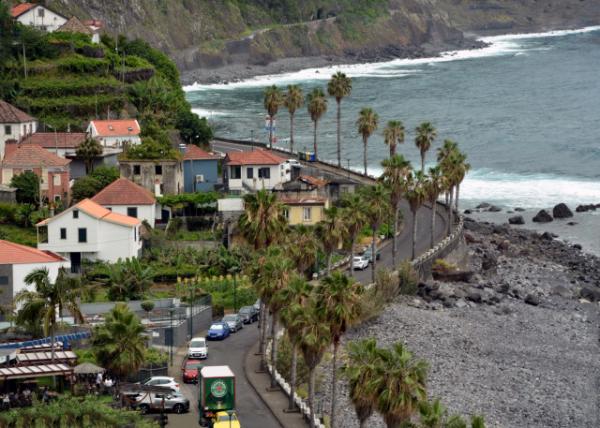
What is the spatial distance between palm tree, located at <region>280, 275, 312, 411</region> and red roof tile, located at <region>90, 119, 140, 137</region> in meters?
48.4

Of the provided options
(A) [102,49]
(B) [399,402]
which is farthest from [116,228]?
(A) [102,49]

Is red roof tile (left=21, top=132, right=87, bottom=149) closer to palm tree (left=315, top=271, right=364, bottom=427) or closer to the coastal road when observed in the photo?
the coastal road

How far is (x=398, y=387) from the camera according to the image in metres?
49.3

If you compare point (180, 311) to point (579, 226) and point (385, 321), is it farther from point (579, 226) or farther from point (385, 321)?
point (579, 226)

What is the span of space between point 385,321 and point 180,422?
84.0 feet

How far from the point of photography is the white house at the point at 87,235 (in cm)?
8325

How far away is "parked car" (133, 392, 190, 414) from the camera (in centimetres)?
5728

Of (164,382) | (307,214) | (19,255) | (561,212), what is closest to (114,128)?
(307,214)

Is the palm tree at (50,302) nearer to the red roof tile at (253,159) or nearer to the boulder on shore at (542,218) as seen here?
the red roof tile at (253,159)

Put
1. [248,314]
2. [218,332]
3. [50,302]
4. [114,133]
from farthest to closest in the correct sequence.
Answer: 1. [114,133]
2. [248,314]
3. [218,332]
4. [50,302]

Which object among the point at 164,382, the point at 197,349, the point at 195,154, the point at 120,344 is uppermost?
the point at 195,154

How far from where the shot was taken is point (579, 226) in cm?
12694

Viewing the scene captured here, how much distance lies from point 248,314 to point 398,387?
27143 millimetres

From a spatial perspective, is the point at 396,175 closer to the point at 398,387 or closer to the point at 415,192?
the point at 415,192
